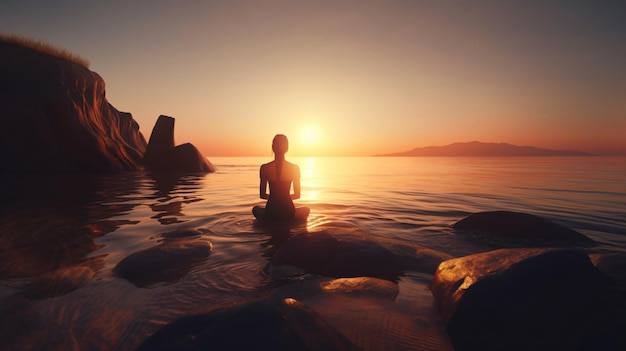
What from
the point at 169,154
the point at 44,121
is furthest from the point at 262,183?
the point at 44,121

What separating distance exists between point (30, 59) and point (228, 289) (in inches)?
1046

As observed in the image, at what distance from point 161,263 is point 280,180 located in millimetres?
2751

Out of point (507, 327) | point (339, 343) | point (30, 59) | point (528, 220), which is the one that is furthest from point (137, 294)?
point (30, 59)

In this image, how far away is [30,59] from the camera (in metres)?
19.0

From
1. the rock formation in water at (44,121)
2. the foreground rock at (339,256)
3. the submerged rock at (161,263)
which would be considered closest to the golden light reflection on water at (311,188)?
the foreground rock at (339,256)

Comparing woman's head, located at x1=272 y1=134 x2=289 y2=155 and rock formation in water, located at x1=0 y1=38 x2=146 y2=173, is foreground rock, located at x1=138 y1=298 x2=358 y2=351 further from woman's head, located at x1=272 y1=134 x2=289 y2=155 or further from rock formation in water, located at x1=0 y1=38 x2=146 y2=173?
rock formation in water, located at x1=0 y1=38 x2=146 y2=173

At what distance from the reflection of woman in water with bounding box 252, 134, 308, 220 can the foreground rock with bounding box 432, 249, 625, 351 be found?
3933mm

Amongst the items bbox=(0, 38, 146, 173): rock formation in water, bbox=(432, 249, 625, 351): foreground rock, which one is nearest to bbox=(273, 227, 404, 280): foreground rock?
bbox=(432, 249, 625, 351): foreground rock

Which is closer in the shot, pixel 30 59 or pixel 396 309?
pixel 396 309

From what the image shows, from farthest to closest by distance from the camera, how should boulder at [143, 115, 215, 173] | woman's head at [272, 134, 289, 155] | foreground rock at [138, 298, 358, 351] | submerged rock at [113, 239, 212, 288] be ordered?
boulder at [143, 115, 215, 173] → woman's head at [272, 134, 289, 155] → submerged rock at [113, 239, 212, 288] → foreground rock at [138, 298, 358, 351]

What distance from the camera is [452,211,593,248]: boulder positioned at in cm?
479

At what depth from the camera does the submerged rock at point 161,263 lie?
3.17 m

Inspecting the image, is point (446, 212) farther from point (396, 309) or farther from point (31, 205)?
point (31, 205)

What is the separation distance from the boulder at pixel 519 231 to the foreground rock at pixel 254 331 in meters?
4.23
